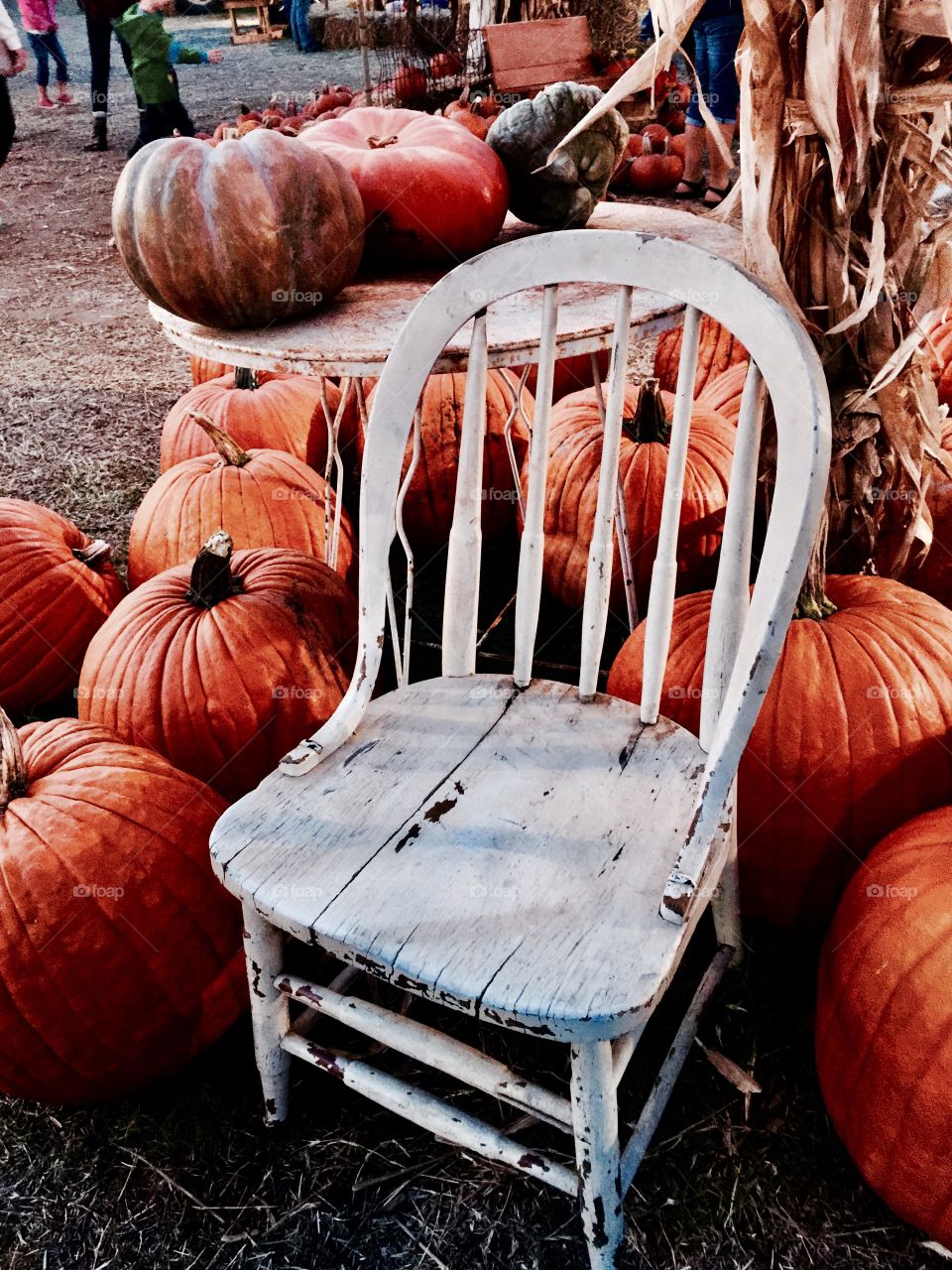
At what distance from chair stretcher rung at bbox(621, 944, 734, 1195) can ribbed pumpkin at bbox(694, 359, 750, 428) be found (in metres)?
1.66

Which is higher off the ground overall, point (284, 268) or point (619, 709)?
point (284, 268)

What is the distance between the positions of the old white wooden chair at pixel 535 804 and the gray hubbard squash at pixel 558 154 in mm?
766

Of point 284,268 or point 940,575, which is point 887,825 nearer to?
point 940,575

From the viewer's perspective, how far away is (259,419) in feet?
10.7

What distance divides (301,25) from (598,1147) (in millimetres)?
17798

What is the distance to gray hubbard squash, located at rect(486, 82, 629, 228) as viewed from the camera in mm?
2115

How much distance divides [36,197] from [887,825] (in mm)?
9107

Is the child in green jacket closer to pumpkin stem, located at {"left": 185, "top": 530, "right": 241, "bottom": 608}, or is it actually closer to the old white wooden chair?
pumpkin stem, located at {"left": 185, "top": 530, "right": 241, "bottom": 608}

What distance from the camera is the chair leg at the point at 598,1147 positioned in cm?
123

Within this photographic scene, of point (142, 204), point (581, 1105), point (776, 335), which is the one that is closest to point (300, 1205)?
point (581, 1105)

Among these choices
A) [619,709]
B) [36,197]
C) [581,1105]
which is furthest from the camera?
[36,197]

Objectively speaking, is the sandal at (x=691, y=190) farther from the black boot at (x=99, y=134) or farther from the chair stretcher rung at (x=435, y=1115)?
the chair stretcher rung at (x=435, y=1115)

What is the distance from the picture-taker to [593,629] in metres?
1.63

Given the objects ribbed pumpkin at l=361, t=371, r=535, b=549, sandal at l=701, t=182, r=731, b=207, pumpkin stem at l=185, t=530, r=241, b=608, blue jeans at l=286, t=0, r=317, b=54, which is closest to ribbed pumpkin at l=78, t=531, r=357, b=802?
pumpkin stem at l=185, t=530, r=241, b=608
